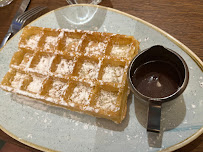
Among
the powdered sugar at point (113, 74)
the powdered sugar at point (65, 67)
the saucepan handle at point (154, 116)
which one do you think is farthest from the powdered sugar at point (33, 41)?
the saucepan handle at point (154, 116)

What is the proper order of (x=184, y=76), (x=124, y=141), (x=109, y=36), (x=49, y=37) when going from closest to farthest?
(x=184, y=76), (x=124, y=141), (x=109, y=36), (x=49, y=37)

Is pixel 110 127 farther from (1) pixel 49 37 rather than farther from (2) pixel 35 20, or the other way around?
(2) pixel 35 20

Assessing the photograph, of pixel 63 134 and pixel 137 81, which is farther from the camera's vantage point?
pixel 63 134

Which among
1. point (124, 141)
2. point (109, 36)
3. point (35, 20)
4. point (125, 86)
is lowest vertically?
point (124, 141)

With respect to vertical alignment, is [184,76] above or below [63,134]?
above

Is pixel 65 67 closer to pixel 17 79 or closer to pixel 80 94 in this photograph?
pixel 80 94

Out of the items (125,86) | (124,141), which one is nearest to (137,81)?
(125,86)
